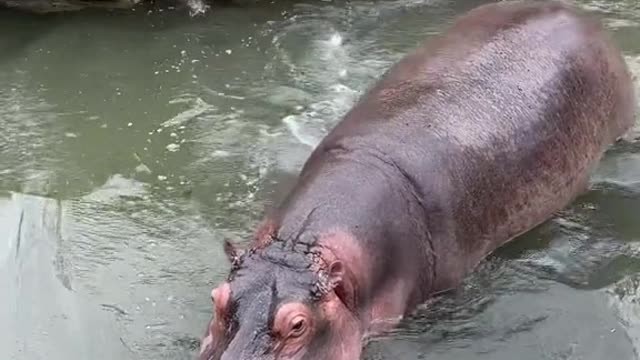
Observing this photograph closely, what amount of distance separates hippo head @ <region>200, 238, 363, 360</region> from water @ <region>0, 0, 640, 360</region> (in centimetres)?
69

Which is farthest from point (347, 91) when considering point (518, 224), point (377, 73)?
point (518, 224)

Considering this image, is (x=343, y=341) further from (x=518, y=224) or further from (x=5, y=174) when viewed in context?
(x=5, y=174)

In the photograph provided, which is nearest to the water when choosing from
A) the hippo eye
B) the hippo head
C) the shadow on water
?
the shadow on water

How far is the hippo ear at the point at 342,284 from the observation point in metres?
4.12

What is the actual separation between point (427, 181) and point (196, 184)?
177cm

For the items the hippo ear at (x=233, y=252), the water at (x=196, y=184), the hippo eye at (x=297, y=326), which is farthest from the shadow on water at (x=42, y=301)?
the hippo eye at (x=297, y=326)

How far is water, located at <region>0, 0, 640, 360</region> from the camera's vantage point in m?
5.08

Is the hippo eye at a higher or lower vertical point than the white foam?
higher

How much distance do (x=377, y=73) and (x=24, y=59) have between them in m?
2.62

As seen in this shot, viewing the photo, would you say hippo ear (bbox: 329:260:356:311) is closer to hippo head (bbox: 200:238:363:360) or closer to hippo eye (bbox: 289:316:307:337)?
hippo head (bbox: 200:238:363:360)

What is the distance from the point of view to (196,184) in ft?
20.3

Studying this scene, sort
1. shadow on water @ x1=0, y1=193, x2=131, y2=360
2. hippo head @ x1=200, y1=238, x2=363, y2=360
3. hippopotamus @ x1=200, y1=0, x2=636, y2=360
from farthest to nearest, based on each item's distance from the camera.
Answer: shadow on water @ x1=0, y1=193, x2=131, y2=360 → hippopotamus @ x1=200, y1=0, x2=636, y2=360 → hippo head @ x1=200, y1=238, x2=363, y2=360

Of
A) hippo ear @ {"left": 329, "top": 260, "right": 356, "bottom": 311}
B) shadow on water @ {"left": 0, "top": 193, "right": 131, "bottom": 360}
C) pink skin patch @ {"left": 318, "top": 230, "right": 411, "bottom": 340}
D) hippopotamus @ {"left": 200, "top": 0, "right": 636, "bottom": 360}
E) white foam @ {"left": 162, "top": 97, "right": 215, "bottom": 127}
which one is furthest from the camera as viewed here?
white foam @ {"left": 162, "top": 97, "right": 215, "bottom": 127}

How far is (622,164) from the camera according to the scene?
6293 millimetres
